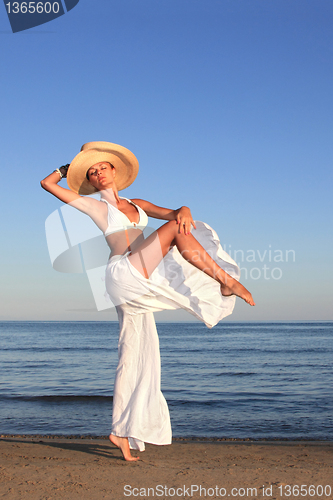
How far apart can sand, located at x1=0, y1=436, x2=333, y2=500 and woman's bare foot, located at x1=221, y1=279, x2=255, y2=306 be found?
1.40 m

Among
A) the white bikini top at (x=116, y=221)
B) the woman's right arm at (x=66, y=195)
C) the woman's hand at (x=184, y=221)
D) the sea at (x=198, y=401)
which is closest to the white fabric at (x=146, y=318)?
the white bikini top at (x=116, y=221)

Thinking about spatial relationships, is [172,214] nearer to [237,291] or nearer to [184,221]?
[184,221]

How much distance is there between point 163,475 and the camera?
299cm

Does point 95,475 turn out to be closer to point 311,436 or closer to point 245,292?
point 245,292

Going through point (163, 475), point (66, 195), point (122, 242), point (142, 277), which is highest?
point (66, 195)

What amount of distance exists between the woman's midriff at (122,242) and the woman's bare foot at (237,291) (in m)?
0.97

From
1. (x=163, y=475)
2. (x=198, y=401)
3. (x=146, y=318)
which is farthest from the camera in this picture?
(x=198, y=401)

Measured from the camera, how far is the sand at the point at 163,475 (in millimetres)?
2629

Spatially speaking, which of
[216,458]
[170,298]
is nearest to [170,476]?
[216,458]

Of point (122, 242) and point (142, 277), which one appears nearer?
point (142, 277)

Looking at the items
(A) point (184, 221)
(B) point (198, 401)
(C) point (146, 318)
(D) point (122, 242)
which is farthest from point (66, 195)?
(B) point (198, 401)

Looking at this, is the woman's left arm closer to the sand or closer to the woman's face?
the woman's face

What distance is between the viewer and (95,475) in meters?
3.00

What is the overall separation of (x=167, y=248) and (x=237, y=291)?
0.78 metres
